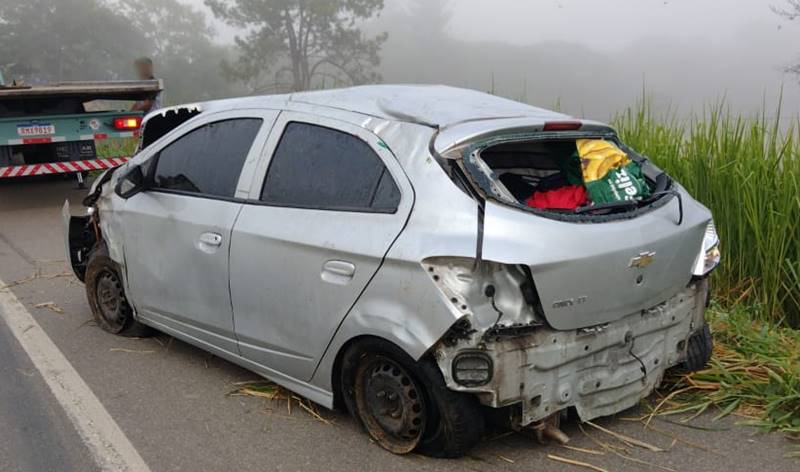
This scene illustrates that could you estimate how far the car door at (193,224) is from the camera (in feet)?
12.4

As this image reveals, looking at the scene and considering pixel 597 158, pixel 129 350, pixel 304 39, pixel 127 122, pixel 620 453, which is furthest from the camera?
pixel 304 39

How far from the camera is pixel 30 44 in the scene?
48.8m

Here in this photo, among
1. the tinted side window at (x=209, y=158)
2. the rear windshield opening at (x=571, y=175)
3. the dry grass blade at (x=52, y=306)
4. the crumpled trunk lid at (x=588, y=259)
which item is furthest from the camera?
the dry grass blade at (x=52, y=306)

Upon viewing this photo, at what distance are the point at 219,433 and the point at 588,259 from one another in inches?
76.1

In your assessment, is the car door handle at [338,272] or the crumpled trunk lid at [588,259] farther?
the car door handle at [338,272]

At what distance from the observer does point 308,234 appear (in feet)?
10.8

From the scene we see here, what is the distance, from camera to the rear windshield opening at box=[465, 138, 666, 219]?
3234 millimetres

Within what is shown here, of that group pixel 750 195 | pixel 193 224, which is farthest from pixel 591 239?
pixel 750 195

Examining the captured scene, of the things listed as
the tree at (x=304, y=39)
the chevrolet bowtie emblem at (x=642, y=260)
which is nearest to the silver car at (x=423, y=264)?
the chevrolet bowtie emblem at (x=642, y=260)

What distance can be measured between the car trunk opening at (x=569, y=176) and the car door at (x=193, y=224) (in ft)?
4.26

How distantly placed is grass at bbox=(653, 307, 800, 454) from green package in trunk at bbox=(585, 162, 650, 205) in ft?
3.38

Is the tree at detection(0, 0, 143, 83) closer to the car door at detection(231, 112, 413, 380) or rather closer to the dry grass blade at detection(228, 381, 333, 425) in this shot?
the dry grass blade at detection(228, 381, 333, 425)

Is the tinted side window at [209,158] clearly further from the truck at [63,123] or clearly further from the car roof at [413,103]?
the truck at [63,123]

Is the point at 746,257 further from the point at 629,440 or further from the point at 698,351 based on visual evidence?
the point at 629,440
